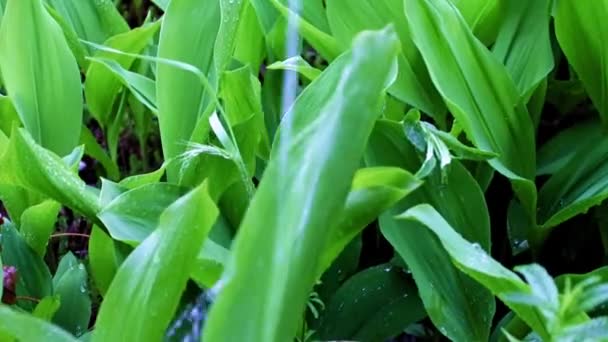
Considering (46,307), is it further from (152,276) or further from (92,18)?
(92,18)

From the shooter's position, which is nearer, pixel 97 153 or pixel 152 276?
pixel 152 276

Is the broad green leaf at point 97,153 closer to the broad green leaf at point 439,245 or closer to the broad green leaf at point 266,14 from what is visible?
the broad green leaf at point 266,14

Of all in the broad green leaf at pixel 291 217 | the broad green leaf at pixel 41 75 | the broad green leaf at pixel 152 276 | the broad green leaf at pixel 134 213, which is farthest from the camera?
the broad green leaf at pixel 41 75

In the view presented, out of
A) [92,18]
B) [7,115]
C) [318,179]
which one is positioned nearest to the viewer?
[318,179]

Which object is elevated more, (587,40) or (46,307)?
(587,40)

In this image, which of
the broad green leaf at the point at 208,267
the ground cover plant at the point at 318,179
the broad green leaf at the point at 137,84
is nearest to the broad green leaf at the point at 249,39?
the ground cover plant at the point at 318,179

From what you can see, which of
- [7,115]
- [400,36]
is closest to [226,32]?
[400,36]

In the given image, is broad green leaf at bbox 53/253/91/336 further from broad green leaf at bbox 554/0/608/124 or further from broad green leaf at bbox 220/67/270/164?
broad green leaf at bbox 554/0/608/124
